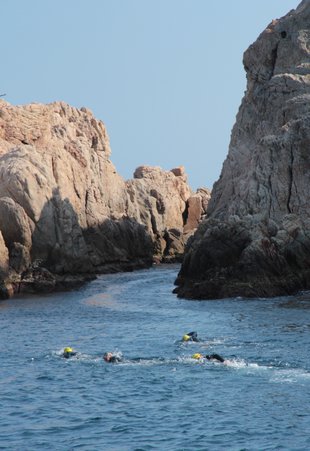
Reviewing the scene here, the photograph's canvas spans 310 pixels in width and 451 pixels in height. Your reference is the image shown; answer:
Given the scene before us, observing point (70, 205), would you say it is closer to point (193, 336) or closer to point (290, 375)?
point (193, 336)

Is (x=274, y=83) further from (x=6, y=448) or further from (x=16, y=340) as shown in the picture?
(x=6, y=448)

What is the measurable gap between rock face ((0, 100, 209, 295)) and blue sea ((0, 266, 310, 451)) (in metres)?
16.4

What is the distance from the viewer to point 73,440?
3105 centimetres

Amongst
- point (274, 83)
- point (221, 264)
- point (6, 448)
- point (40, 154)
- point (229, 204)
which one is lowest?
point (6, 448)

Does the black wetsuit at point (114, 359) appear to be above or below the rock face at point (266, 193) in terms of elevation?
below

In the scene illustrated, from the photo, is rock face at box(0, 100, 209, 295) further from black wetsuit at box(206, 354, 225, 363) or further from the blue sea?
black wetsuit at box(206, 354, 225, 363)

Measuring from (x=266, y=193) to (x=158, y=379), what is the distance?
135 ft

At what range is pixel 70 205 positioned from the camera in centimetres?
9231

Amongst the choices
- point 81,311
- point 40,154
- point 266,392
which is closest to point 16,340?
point 81,311

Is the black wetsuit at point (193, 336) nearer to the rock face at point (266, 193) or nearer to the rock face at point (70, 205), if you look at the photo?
the rock face at point (266, 193)

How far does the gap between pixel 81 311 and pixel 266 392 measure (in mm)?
32647

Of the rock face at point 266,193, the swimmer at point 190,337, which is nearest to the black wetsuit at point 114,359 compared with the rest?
the swimmer at point 190,337

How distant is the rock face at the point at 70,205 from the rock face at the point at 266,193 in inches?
543

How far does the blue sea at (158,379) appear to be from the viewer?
31.4 metres
